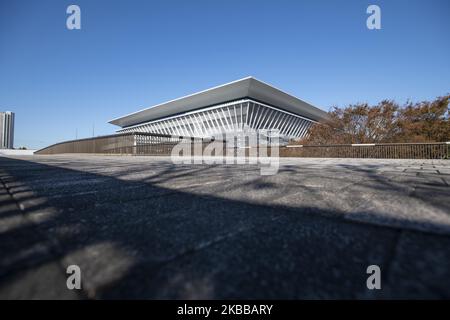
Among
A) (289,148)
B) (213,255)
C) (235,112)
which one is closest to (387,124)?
(289,148)

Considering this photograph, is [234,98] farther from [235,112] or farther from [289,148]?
[289,148]

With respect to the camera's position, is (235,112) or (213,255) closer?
(213,255)

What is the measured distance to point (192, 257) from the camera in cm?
72

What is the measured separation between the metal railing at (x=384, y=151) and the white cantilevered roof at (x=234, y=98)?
2370cm

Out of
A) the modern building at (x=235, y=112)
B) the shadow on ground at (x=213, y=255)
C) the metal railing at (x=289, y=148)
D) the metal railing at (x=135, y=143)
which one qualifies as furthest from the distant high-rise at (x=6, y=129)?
the shadow on ground at (x=213, y=255)

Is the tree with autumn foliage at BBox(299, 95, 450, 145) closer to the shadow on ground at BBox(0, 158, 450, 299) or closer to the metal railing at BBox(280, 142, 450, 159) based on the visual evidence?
the metal railing at BBox(280, 142, 450, 159)

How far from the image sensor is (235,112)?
40031 mm

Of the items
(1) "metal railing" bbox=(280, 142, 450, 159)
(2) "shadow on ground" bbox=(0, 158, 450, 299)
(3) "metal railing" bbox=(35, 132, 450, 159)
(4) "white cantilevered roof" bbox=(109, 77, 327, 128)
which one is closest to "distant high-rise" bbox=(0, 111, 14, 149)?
(4) "white cantilevered roof" bbox=(109, 77, 327, 128)

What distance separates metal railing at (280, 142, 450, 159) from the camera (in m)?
10.6

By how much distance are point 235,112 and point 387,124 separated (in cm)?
2844

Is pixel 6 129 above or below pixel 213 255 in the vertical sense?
above

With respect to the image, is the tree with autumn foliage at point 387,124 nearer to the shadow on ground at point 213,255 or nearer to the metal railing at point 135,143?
the metal railing at point 135,143

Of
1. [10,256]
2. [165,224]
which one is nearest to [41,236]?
[10,256]

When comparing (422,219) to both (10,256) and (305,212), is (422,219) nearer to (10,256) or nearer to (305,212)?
(305,212)
